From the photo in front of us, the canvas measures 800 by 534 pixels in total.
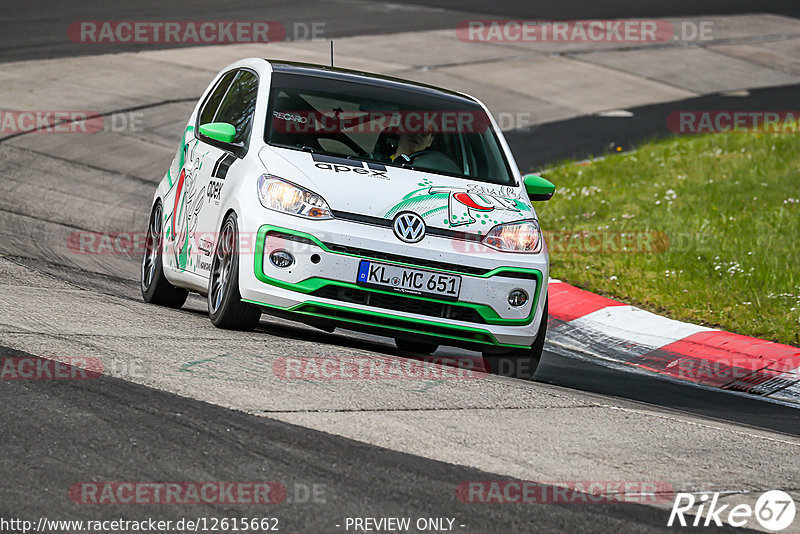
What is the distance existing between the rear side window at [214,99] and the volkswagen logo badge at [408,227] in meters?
2.22

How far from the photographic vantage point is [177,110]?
1720cm

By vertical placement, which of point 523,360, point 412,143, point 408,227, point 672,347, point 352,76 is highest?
point 352,76

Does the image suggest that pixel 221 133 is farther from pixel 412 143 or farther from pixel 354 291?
pixel 354 291

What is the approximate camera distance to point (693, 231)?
1164 centimetres

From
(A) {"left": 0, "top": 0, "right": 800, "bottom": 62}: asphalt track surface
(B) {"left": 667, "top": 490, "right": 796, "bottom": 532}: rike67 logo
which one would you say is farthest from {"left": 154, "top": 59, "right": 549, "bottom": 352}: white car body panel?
(A) {"left": 0, "top": 0, "right": 800, "bottom": 62}: asphalt track surface

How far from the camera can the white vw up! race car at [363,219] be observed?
6625 mm

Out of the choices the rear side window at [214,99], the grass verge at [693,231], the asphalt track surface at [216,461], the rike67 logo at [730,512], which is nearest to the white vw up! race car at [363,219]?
the rear side window at [214,99]

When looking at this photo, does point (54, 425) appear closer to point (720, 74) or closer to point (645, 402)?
point (645, 402)

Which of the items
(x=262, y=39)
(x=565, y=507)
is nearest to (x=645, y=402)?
(x=565, y=507)

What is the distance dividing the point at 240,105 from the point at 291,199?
1.43 meters

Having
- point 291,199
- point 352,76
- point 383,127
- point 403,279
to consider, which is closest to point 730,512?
point 403,279

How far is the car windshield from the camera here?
749cm

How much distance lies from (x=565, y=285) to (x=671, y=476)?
573cm

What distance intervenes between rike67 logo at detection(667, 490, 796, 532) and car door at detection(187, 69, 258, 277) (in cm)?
349
